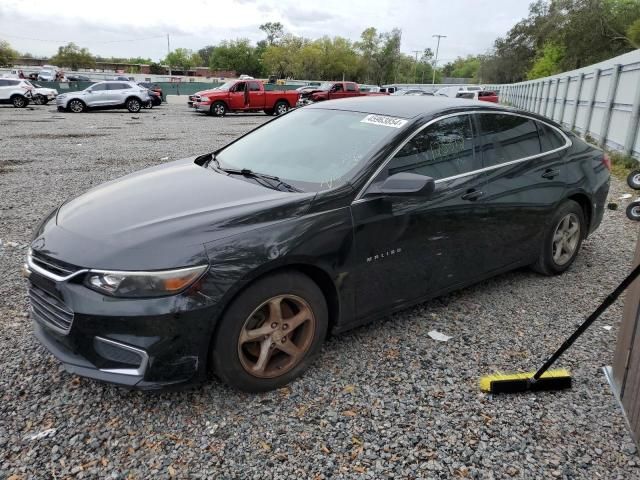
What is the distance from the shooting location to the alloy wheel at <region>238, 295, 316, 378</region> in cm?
270

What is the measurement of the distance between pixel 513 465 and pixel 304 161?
2132mm

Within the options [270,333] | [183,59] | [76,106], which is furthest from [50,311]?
[183,59]

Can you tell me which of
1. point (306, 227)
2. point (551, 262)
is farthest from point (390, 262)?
point (551, 262)

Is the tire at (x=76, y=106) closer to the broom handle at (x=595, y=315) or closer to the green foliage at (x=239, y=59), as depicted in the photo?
the broom handle at (x=595, y=315)

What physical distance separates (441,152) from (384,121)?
47 cm

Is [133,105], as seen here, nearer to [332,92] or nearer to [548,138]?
[332,92]

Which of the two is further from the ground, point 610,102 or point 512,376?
point 610,102

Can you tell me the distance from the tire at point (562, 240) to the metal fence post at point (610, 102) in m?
8.68

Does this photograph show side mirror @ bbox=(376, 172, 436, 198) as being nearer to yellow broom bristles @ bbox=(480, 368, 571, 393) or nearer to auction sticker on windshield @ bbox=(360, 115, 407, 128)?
auction sticker on windshield @ bbox=(360, 115, 407, 128)

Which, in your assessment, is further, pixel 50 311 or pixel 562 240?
pixel 562 240

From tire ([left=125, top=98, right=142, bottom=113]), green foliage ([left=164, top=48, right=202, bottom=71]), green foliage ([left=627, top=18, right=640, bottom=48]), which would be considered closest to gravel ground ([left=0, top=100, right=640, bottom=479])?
tire ([left=125, top=98, right=142, bottom=113])

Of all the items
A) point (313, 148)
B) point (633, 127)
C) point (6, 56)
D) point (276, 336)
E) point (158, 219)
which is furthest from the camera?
point (6, 56)

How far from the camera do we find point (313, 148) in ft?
11.3

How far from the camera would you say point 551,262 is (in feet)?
14.5
